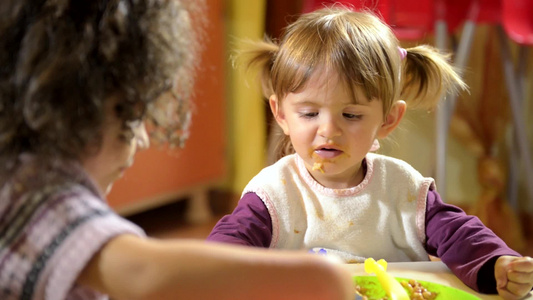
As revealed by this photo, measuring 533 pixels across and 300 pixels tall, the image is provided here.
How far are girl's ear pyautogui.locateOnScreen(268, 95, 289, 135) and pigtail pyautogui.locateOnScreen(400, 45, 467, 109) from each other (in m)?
0.20

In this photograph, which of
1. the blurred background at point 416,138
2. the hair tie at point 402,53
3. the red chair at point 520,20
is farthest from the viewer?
the blurred background at point 416,138

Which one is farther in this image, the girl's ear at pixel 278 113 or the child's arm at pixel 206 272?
the girl's ear at pixel 278 113

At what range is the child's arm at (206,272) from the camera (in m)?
0.48

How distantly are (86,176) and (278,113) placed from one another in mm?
547

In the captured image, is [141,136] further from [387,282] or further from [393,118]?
[393,118]

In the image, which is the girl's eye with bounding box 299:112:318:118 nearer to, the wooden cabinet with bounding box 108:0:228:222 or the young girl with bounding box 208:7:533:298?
the young girl with bounding box 208:7:533:298

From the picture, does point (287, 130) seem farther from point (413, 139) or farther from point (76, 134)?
point (413, 139)

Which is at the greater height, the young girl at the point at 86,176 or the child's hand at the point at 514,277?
the young girl at the point at 86,176

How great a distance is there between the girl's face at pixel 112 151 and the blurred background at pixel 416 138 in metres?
1.53

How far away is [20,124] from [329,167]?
0.53 m

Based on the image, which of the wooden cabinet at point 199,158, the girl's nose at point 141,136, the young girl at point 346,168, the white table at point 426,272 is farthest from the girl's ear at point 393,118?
the wooden cabinet at point 199,158

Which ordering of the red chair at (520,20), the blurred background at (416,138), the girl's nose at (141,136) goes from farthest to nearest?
the blurred background at (416,138) → the red chair at (520,20) → the girl's nose at (141,136)

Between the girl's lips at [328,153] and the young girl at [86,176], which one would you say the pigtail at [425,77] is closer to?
the girl's lips at [328,153]

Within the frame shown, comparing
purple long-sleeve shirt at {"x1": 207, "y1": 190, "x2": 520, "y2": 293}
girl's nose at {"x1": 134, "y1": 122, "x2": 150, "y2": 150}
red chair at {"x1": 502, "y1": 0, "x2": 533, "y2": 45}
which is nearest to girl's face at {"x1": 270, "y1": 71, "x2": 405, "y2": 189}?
purple long-sleeve shirt at {"x1": 207, "y1": 190, "x2": 520, "y2": 293}
